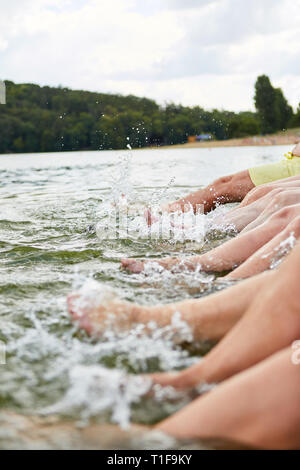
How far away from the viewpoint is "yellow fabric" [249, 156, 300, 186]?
4.04m

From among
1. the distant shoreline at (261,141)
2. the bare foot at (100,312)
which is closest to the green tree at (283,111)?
the distant shoreline at (261,141)

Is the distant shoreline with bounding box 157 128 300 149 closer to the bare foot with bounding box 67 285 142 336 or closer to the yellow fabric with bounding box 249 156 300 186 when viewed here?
the yellow fabric with bounding box 249 156 300 186

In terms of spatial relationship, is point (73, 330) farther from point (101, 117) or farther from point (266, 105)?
point (266, 105)

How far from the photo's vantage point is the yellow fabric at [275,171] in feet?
13.3

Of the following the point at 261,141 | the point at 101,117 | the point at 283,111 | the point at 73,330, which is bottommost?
the point at 73,330

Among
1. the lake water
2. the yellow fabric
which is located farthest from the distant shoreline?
the lake water

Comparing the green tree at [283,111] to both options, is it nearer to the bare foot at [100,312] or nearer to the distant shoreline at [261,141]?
the distant shoreline at [261,141]

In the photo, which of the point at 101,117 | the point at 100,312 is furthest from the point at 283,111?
the point at 100,312

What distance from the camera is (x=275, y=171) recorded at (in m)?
4.07

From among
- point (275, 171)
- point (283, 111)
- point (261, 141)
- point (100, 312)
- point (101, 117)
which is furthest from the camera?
point (283, 111)

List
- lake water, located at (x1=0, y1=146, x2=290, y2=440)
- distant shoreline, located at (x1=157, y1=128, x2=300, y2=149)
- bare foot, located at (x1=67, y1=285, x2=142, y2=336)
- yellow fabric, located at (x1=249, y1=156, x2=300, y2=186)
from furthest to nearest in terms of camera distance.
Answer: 1. distant shoreline, located at (x1=157, y1=128, x2=300, y2=149)
2. yellow fabric, located at (x1=249, y1=156, x2=300, y2=186)
3. bare foot, located at (x1=67, y1=285, x2=142, y2=336)
4. lake water, located at (x1=0, y1=146, x2=290, y2=440)

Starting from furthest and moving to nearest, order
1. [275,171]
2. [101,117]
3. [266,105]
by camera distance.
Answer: [266,105]
[101,117]
[275,171]

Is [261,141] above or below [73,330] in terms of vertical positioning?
above
